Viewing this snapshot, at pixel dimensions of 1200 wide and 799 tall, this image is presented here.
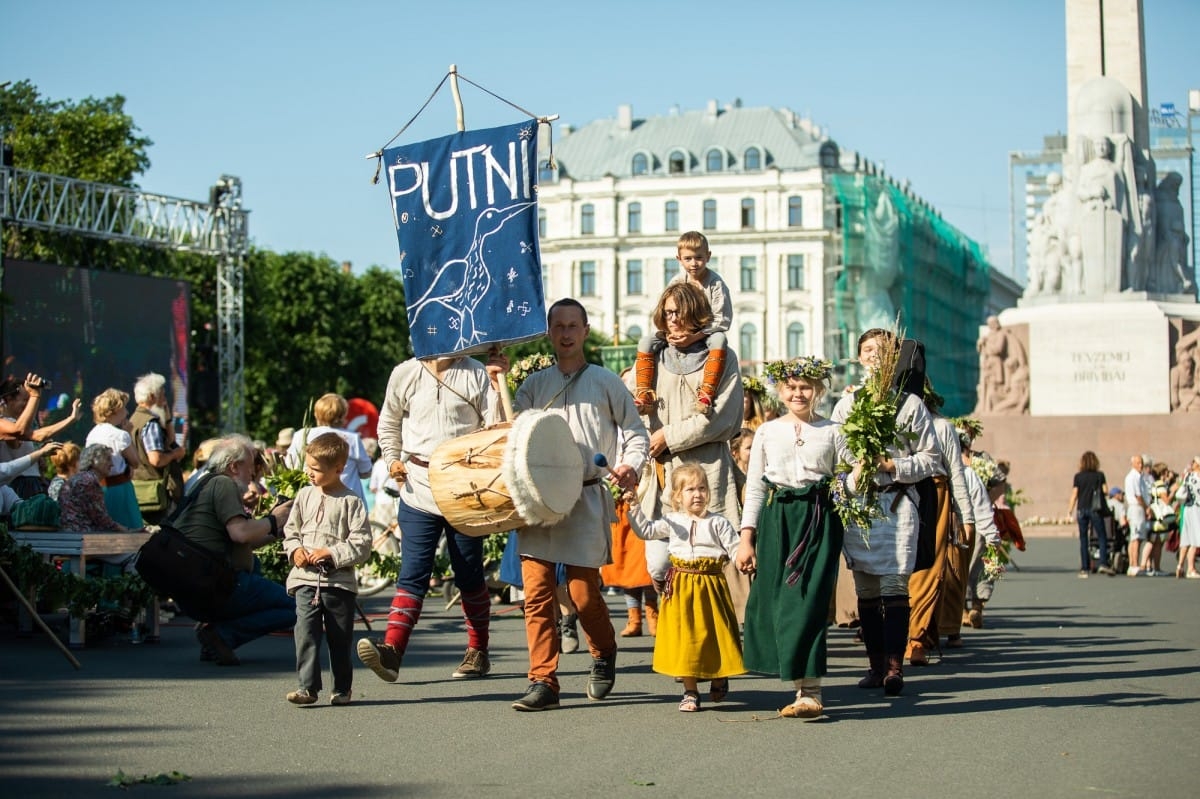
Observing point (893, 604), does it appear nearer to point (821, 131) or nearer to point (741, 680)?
point (741, 680)

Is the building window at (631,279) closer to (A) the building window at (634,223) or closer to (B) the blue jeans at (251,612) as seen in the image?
(A) the building window at (634,223)

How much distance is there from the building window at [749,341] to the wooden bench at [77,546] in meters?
90.8

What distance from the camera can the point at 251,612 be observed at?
11.0 m

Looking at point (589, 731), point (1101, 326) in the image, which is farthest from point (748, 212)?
point (589, 731)

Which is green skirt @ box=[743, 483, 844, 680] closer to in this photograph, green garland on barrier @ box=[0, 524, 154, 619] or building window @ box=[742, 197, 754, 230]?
green garland on barrier @ box=[0, 524, 154, 619]

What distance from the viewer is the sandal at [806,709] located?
26.5 feet

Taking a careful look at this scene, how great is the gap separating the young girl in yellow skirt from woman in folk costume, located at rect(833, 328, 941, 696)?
0.91 metres

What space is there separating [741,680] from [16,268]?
2564 centimetres

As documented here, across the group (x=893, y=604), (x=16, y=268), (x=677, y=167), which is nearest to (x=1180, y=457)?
(x=16, y=268)

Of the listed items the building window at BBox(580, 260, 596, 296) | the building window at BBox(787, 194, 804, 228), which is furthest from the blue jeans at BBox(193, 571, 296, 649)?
the building window at BBox(580, 260, 596, 296)

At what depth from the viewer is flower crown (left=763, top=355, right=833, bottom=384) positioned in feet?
Answer: 28.1

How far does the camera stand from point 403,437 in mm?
9641

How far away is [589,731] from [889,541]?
2.27 m

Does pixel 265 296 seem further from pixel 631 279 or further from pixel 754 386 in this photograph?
pixel 754 386
